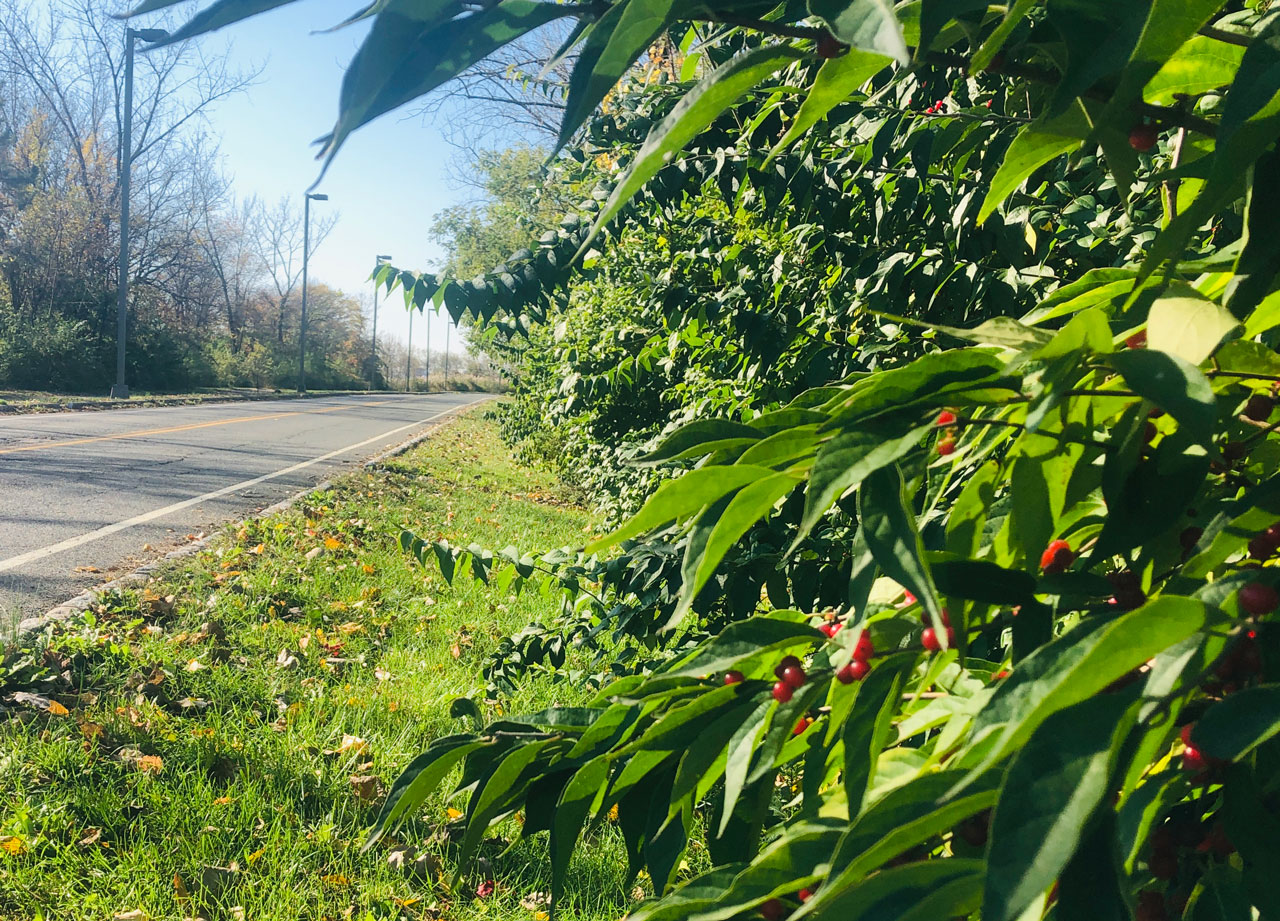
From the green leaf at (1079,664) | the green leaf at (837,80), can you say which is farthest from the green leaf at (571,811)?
the green leaf at (837,80)

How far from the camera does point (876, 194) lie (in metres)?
2.37

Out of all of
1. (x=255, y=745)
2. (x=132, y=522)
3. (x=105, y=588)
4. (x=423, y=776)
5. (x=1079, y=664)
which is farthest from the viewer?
(x=132, y=522)

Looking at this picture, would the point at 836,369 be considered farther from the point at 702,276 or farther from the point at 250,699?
the point at 250,699

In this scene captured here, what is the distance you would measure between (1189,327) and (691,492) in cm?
30

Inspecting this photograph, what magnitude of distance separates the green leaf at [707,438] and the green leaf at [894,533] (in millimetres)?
139

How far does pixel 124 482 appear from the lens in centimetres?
904

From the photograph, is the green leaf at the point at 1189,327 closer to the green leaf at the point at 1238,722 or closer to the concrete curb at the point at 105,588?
the green leaf at the point at 1238,722

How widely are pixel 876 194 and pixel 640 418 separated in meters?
4.49

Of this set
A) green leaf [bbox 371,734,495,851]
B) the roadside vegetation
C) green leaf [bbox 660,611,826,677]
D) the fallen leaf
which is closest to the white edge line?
the fallen leaf

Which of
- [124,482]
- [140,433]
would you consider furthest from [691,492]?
[140,433]

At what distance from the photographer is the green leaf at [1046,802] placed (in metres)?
0.33

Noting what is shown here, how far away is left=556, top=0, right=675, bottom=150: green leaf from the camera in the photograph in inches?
15.4

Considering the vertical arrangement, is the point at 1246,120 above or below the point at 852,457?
above

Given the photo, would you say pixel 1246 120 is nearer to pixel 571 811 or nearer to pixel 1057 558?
pixel 1057 558
